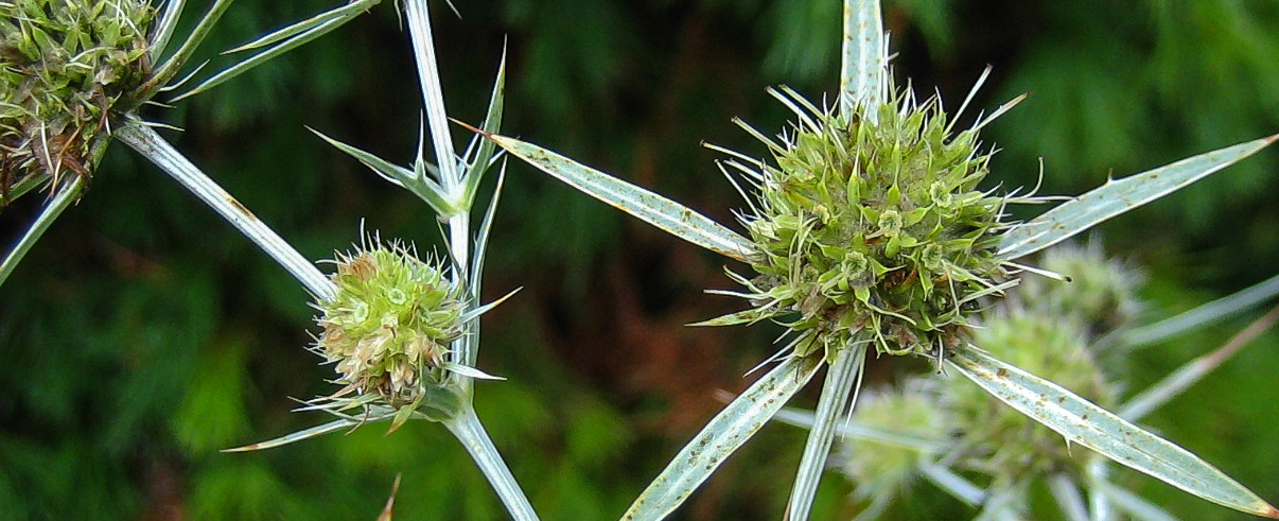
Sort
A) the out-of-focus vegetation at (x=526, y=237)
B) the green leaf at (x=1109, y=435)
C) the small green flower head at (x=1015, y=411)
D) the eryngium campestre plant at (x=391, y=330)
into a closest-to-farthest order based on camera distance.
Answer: the green leaf at (x=1109, y=435) → the eryngium campestre plant at (x=391, y=330) → the small green flower head at (x=1015, y=411) → the out-of-focus vegetation at (x=526, y=237)

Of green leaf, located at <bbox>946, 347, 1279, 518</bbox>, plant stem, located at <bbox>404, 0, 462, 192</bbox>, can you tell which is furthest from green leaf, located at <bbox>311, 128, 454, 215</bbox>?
green leaf, located at <bbox>946, 347, 1279, 518</bbox>

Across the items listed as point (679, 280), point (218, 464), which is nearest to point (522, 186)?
point (679, 280)

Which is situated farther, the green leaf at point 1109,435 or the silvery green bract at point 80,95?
the silvery green bract at point 80,95

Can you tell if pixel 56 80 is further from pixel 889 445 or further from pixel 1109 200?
pixel 889 445

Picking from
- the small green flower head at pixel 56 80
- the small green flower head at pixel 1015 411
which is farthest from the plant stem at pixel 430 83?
the small green flower head at pixel 1015 411

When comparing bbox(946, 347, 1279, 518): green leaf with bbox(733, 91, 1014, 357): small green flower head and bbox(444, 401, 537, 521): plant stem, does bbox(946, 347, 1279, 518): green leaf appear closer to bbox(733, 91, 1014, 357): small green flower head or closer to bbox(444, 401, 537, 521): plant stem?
bbox(733, 91, 1014, 357): small green flower head

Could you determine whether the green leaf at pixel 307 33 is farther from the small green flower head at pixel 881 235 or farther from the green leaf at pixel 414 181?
the small green flower head at pixel 881 235

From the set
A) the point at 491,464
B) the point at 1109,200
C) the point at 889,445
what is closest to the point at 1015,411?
the point at 889,445
